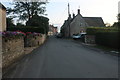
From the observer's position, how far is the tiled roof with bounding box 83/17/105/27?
56375 mm

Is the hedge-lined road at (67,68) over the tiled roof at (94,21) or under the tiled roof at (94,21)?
under

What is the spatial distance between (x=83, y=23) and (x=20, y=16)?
2319 cm

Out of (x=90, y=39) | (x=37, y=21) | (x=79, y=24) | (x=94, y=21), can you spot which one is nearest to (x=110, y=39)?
(x=90, y=39)

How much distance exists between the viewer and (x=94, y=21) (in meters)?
58.4

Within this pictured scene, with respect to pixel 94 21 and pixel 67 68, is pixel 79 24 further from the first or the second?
pixel 67 68

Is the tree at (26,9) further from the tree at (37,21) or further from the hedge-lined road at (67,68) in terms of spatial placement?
the hedge-lined road at (67,68)

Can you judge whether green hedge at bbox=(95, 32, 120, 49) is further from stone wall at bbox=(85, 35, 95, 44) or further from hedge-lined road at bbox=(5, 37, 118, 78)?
hedge-lined road at bbox=(5, 37, 118, 78)

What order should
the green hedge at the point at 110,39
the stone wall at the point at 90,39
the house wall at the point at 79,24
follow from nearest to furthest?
the green hedge at the point at 110,39 < the stone wall at the point at 90,39 < the house wall at the point at 79,24

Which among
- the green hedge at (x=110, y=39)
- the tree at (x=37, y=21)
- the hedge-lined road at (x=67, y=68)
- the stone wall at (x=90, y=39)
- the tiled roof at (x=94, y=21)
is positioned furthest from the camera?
the tiled roof at (x=94, y=21)

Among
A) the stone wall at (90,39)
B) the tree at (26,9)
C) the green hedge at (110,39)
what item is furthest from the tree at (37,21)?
the green hedge at (110,39)

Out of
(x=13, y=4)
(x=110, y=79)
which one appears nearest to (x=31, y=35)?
(x=110, y=79)

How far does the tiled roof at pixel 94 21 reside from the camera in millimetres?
56375

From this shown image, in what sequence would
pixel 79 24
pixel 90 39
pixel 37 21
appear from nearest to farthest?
pixel 90 39 < pixel 37 21 < pixel 79 24

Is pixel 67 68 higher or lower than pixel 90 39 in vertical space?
lower
